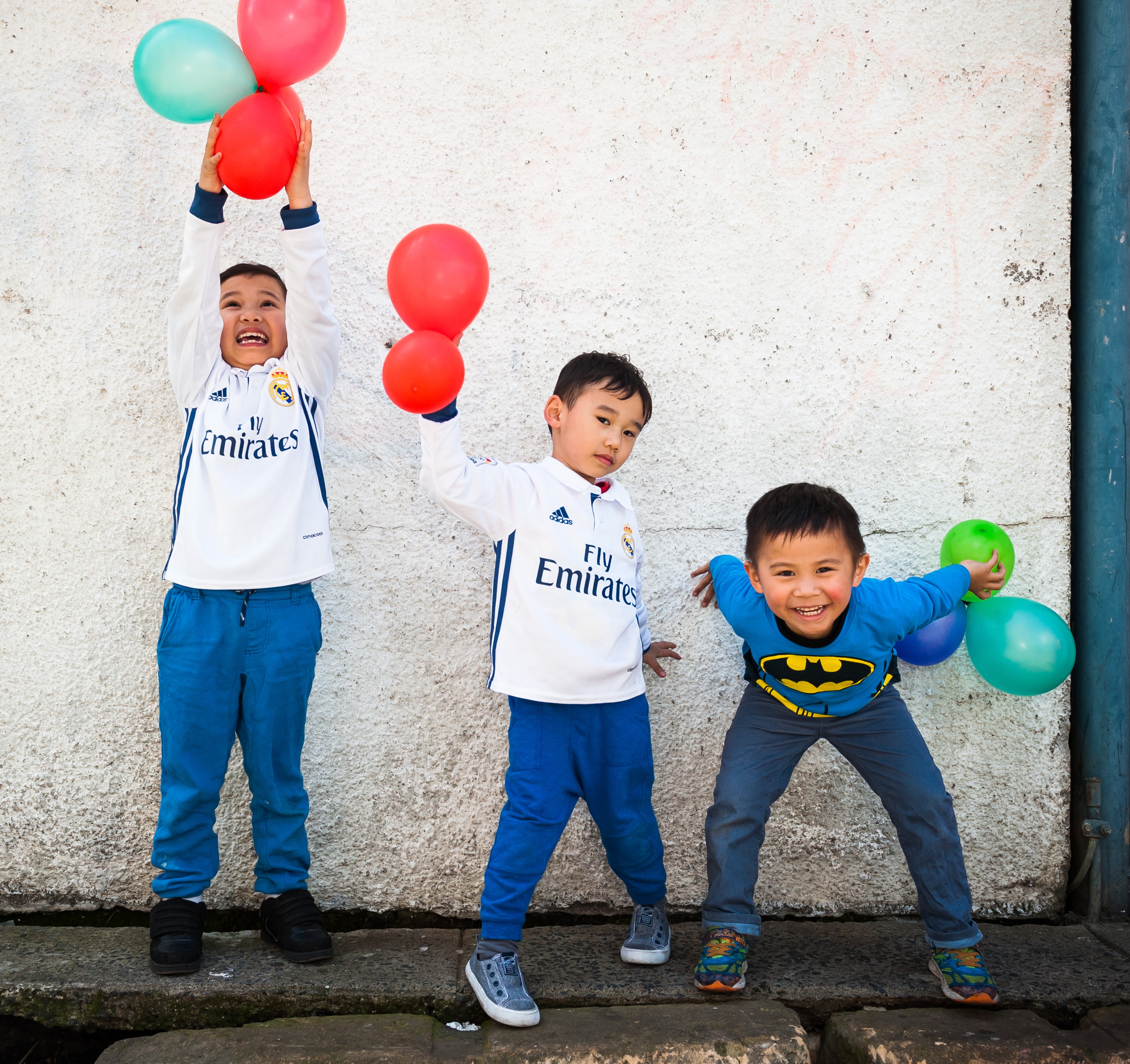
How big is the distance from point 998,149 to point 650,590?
1490 millimetres

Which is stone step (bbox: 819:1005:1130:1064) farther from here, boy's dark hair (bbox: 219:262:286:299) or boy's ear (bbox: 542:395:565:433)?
boy's dark hair (bbox: 219:262:286:299)

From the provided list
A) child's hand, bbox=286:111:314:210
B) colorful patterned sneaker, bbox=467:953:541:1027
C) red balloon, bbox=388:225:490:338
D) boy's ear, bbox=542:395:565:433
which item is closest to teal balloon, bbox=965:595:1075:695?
boy's ear, bbox=542:395:565:433

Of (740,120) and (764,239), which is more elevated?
(740,120)

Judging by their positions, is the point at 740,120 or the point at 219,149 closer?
the point at 219,149

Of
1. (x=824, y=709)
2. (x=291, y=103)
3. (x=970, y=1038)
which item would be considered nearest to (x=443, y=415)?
(x=291, y=103)

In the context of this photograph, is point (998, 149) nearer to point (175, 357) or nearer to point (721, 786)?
point (721, 786)

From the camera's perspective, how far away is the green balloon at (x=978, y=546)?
6.85ft

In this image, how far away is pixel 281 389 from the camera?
82.4 inches

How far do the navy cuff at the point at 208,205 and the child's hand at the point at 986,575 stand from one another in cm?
180

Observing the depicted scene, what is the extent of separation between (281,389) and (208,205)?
419 mm

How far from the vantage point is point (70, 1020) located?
6.23ft

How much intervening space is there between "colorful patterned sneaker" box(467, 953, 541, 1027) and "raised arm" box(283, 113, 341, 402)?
1325 mm

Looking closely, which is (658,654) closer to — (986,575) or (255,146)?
(986,575)

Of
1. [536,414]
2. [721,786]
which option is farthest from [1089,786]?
[536,414]
